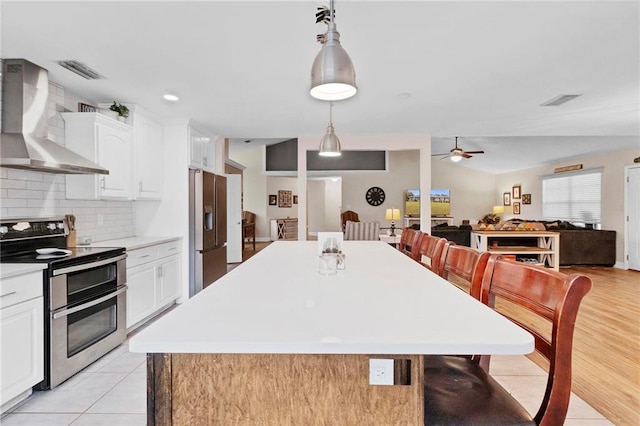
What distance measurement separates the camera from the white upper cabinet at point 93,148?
323 cm

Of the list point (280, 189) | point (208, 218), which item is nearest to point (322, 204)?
point (280, 189)

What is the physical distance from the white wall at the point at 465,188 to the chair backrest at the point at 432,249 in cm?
971

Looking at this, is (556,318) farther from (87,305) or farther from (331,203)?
(331,203)

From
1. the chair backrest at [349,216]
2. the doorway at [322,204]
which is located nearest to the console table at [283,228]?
the doorway at [322,204]

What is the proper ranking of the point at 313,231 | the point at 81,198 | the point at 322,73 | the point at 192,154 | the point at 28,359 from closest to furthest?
the point at 322,73 < the point at 28,359 < the point at 81,198 < the point at 192,154 < the point at 313,231

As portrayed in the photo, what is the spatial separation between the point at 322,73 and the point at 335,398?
108 centimetres

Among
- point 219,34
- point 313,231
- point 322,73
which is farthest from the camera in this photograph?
point 313,231

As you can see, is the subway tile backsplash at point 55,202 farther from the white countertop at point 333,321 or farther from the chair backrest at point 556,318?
the chair backrest at point 556,318

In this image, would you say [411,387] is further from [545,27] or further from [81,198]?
[81,198]

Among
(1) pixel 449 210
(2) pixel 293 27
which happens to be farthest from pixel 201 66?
(1) pixel 449 210

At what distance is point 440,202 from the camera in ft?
37.1

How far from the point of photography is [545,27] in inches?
89.2

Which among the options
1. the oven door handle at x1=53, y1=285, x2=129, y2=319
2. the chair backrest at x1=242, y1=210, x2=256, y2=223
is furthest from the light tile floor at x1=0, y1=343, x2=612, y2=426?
the chair backrest at x1=242, y1=210, x2=256, y2=223

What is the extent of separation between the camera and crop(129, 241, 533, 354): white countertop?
0.85m
